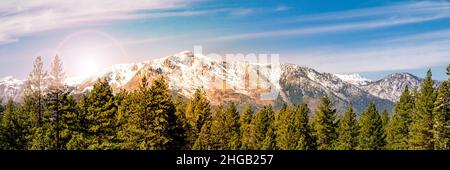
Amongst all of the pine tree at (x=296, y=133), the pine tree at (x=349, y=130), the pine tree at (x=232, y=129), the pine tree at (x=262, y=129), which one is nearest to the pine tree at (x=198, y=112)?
the pine tree at (x=232, y=129)

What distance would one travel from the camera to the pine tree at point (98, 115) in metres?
50.8

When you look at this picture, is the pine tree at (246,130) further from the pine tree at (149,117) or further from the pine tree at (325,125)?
the pine tree at (149,117)

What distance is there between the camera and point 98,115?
51.3 m

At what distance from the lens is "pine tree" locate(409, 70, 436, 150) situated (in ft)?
237

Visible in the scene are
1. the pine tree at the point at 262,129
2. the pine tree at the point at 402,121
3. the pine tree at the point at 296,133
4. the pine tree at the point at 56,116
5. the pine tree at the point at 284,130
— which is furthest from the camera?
the pine tree at the point at 402,121

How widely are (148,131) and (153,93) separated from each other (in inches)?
146

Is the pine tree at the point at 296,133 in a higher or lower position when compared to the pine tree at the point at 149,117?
lower

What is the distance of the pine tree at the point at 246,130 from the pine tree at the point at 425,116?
85.7 feet

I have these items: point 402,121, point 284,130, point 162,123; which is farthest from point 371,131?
point 162,123

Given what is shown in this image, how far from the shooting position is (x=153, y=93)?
166ft

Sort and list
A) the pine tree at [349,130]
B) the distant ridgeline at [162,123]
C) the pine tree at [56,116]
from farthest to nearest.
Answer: the pine tree at [349,130]
the distant ridgeline at [162,123]
the pine tree at [56,116]

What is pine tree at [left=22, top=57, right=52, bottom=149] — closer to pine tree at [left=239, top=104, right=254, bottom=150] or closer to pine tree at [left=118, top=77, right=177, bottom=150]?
pine tree at [left=118, top=77, right=177, bottom=150]
